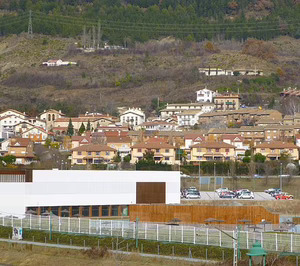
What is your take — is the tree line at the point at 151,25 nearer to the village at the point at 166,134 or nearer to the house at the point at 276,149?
the village at the point at 166,134

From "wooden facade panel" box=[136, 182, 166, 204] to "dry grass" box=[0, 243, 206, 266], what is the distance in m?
13.3

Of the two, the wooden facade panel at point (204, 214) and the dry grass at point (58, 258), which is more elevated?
the wooden facade panel at point (204, 214)

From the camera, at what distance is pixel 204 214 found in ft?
153

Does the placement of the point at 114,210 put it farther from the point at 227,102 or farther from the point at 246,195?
the point at 227,102

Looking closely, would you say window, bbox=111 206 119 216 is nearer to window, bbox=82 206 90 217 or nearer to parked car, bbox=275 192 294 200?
window, bbox=82 206 90 217

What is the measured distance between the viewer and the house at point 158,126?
104 m

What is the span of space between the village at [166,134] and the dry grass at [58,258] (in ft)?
123

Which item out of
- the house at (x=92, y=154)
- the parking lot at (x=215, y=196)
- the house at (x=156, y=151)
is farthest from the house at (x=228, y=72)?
the parking lot at (x=215, y=196)

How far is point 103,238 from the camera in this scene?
39.1 metres

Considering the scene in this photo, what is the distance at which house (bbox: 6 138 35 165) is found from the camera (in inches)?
3196

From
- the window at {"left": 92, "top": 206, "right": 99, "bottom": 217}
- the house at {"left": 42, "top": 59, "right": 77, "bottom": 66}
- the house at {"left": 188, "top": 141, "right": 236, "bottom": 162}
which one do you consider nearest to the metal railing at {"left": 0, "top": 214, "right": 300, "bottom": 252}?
the window at {"left": 92, "top": 206, "right": 99, "bottom": 217}

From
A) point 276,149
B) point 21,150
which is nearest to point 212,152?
point 276,149

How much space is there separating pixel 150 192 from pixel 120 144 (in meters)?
35.8

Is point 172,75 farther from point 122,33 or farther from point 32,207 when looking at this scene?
point 32,207
